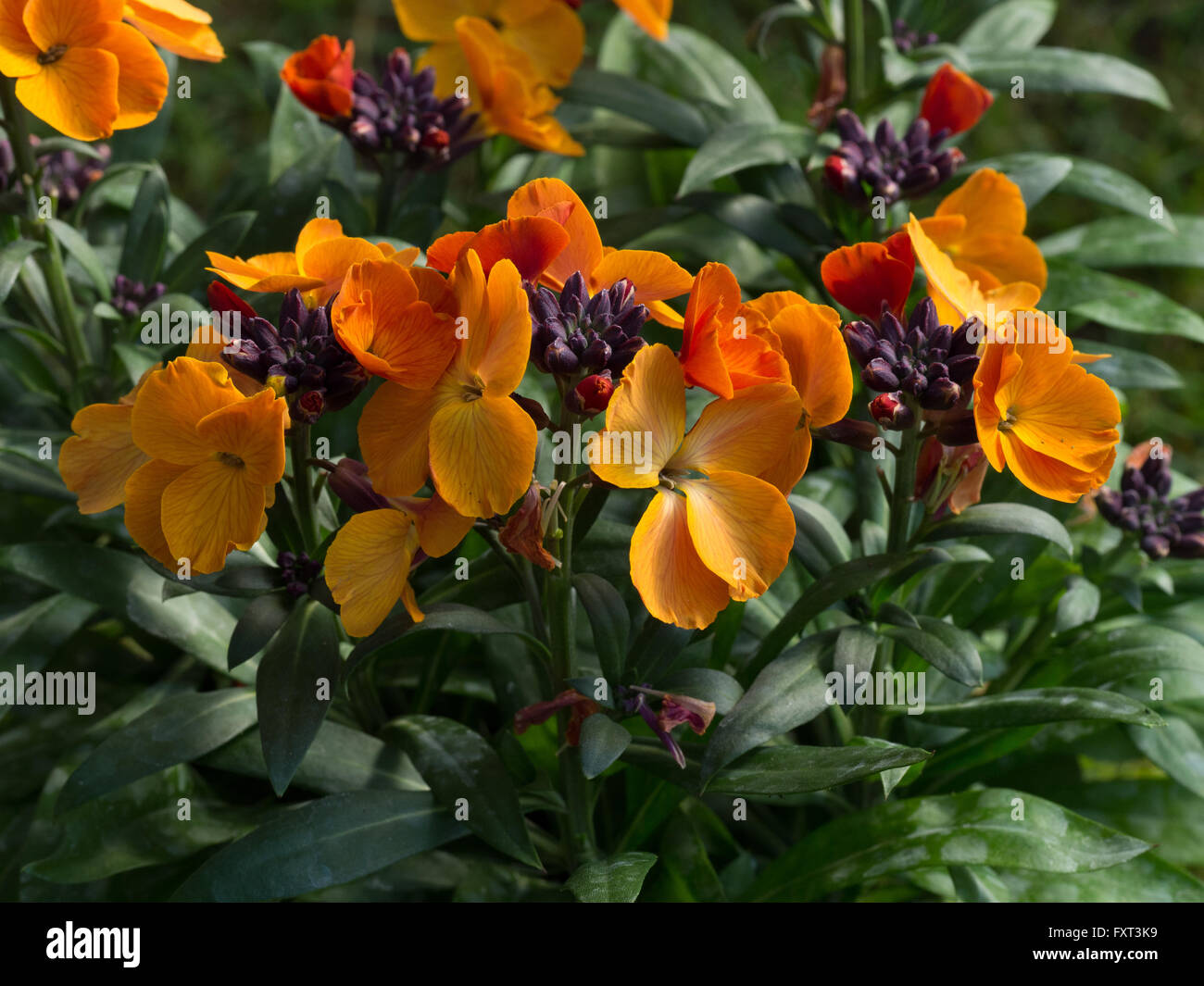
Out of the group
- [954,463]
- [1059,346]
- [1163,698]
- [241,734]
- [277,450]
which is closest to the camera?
[277,450]

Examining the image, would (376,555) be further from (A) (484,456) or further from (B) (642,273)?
(B) (642,273)

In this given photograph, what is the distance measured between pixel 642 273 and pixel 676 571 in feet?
0.96

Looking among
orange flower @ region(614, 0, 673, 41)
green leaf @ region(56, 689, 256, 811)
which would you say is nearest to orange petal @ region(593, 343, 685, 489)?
green leaf @ region(56, 689, 256, 811)

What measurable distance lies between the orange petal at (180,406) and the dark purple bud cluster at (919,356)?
1.96 feet

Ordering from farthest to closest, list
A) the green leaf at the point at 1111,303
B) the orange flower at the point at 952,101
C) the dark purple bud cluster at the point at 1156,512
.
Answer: the green leaf at the point at 1111,303, the orange flower at the point at 952,101, the dark purple bud cluster at the point at 1156,512

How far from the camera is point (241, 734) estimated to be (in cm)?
147

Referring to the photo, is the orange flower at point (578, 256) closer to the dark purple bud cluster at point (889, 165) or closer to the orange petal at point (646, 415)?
the orange petal at point (646, 415)

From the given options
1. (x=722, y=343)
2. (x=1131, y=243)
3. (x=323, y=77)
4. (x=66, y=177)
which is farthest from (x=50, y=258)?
(x=1131, y=243)

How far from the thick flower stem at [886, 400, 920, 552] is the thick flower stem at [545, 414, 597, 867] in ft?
1.17

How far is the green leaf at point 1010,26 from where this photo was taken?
2.20 meters

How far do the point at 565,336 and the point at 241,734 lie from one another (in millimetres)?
719

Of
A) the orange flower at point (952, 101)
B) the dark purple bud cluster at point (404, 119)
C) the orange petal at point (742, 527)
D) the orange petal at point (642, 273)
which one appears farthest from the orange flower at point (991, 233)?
the dark purple bud cluster at point (404, 119)

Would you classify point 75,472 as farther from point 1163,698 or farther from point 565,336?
point 1163,698
